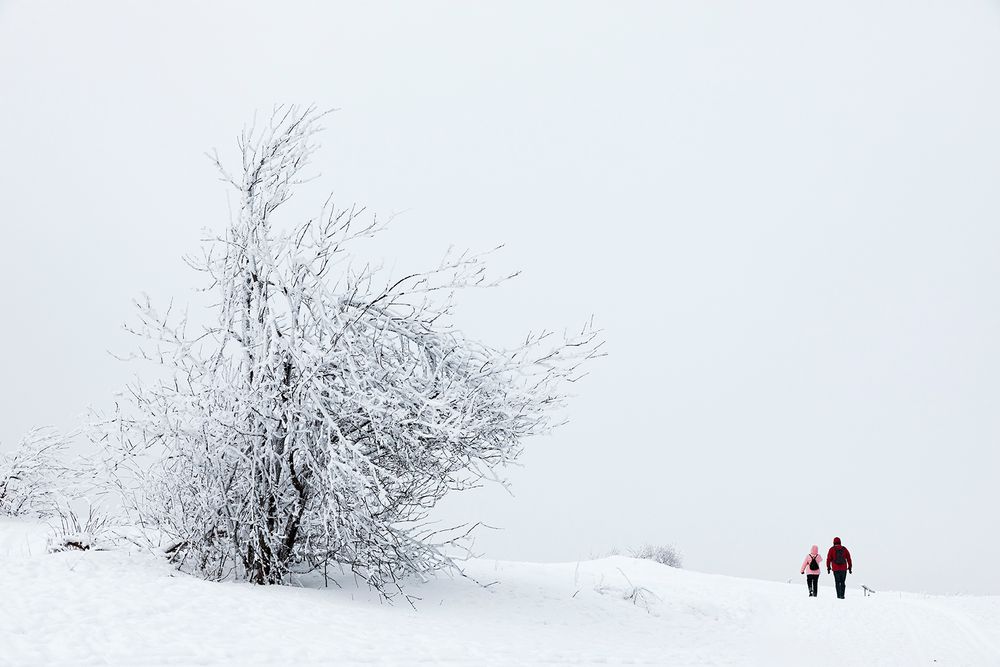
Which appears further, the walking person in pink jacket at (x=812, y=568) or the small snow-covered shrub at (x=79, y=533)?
the walking person in pink jacket at (x=812, y=568)

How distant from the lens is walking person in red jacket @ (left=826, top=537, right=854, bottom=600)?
66.0 ft

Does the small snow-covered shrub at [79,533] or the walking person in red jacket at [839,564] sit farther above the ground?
the walking person in red jacket at [839,564]

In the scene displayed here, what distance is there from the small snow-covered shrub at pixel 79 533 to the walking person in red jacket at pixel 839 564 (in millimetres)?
15308

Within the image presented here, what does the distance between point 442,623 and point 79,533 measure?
548 centimetres

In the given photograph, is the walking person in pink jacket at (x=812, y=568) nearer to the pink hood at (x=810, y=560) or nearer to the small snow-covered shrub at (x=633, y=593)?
the pink hood at (x=810, y=560)

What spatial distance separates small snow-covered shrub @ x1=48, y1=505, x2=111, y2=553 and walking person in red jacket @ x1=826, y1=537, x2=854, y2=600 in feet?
50.2

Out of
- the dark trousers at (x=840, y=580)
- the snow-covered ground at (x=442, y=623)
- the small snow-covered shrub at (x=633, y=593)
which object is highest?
the dark trousers at (x=840, y=580)

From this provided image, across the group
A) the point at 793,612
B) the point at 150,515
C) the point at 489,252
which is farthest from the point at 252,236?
the point at 793,612

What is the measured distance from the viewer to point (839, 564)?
Answer: 20141 mm

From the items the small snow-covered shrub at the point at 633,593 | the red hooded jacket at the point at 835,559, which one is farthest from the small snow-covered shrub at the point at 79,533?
the red hooded jacket at the point at 835,559

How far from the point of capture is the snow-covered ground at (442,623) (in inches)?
312

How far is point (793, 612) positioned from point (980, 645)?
332 cm

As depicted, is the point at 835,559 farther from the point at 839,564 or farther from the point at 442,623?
the point at 442,623

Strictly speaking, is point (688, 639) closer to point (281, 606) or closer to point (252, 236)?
point (281, 606)
